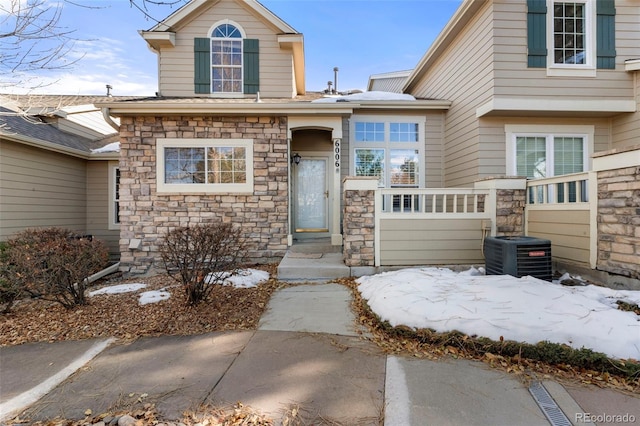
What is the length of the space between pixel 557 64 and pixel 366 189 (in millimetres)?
4667

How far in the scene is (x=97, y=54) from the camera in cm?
480

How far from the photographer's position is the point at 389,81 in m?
14.4

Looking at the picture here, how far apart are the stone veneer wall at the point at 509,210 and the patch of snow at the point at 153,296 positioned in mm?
5318

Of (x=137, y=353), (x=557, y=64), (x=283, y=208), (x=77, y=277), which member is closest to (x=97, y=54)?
(x=77, y=277)

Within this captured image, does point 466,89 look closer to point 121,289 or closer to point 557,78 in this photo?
point 557,78

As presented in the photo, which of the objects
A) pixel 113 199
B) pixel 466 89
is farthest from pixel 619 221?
pixel 113 199

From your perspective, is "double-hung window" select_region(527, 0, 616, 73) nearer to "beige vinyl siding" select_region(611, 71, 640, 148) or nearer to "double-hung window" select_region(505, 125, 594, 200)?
"beige vinyl siding" select_region(611, 71, 640, 148)

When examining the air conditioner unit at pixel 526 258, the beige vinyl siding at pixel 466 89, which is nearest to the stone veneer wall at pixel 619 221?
the air conditioner unit at pixel 526 258

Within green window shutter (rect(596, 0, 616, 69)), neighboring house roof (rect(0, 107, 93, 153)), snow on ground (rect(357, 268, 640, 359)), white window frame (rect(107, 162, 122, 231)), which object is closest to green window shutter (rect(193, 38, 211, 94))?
neighboring house roof (rect(0, 107, 93, 153))

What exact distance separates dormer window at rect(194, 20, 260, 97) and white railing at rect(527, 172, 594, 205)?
6.45 m

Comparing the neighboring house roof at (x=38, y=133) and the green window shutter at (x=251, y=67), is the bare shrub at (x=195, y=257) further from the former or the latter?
the neighboring house roof at (x=38, y=133)

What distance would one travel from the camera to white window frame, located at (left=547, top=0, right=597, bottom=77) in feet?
19.5

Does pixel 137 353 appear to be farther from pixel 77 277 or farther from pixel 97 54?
pixel 97 54

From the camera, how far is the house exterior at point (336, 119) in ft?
19.6
